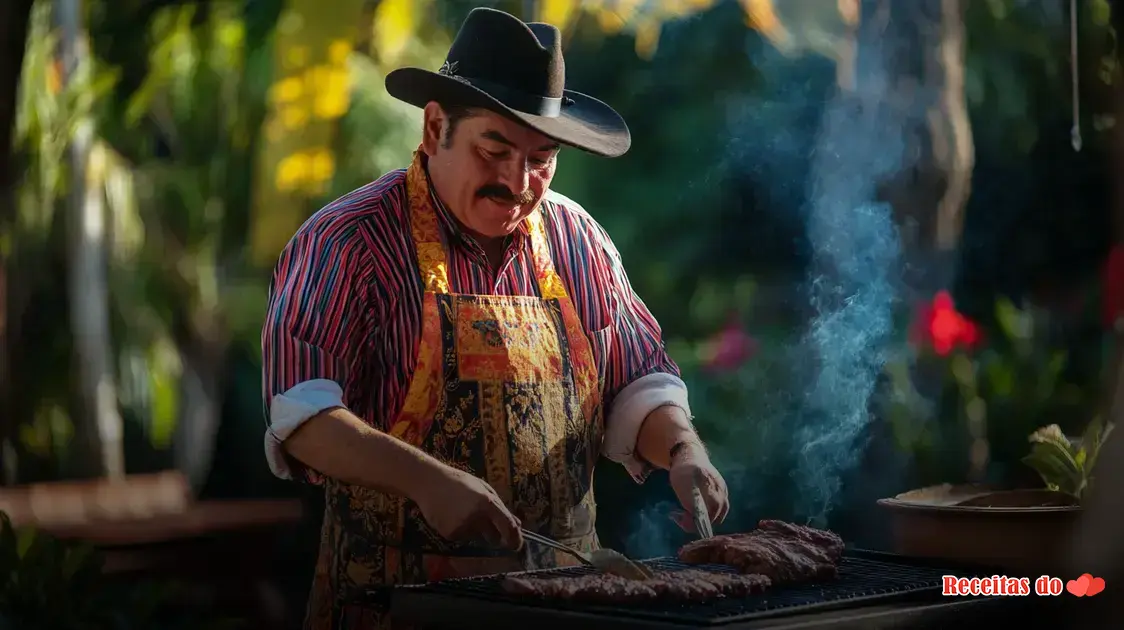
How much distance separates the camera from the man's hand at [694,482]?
332 cm

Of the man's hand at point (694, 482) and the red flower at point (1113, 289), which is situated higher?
the red flower at point (1113, 289)

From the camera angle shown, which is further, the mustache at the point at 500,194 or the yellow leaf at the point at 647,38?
the yellow leaf at the point at 647,38

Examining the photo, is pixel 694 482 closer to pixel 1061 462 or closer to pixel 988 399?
pixel 1061 462

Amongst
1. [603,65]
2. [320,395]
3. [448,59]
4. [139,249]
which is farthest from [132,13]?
[320,395]

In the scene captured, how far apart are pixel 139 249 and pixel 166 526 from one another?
1086 mm

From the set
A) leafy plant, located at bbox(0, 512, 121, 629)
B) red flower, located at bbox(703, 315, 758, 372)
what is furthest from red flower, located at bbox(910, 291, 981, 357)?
leafy plant, located at bbox(0, 512, 121, 629)

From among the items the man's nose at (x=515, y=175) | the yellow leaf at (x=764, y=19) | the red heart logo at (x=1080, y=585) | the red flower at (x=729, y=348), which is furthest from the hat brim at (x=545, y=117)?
the red flower at (x=729, y=348)

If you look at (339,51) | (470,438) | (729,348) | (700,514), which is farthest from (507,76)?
(729,348)

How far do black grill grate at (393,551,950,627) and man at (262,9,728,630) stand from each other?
0.33 m

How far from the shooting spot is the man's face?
3.31 metres

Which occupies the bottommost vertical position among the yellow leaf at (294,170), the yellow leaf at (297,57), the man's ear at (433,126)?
the man's ear at (433,126)

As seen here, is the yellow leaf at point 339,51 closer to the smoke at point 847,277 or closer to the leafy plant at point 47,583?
the smoke at point 847,277

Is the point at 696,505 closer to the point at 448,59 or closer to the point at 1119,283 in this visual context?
the point at 448,59

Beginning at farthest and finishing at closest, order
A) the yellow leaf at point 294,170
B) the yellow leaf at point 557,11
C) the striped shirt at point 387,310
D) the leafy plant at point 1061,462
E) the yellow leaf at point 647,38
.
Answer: the yellow leaf at point 647,38, the yellow leaf at point 294,170, the yellow leaf at point 557,11, the leafy plant at point 1061,462, the striped shirt at point 387,310
